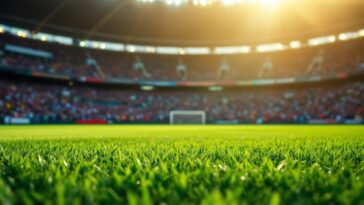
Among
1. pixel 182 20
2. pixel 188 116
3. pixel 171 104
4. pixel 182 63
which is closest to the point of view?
pixel 182 20

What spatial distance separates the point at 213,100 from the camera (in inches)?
1772

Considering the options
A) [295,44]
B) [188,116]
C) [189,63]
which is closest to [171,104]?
[188,116]

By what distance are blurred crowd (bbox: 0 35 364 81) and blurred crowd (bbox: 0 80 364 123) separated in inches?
103

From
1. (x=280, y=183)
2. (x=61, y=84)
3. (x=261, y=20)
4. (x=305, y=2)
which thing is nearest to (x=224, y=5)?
(x=261, y=20)

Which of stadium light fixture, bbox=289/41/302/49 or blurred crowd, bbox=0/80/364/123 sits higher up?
stadium light fixture, bbox=289/41/302/49

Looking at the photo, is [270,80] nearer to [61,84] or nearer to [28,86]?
[61,84]

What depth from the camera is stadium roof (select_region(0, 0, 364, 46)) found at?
110 ft

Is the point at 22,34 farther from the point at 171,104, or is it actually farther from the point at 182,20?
the point at 171,104

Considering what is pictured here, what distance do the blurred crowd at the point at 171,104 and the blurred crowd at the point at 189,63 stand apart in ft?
8.57

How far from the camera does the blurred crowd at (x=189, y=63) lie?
38094mm

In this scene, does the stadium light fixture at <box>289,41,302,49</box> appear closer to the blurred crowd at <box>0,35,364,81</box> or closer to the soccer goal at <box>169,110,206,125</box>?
the blurred crowd at <box>0,35,364,81</box>

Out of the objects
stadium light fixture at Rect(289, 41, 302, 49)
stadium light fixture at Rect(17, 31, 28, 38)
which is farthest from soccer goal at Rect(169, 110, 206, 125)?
stadium light fixture at Rect(17, 31, 28, 38)

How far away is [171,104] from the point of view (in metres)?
43.9

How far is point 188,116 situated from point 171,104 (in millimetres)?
3553
